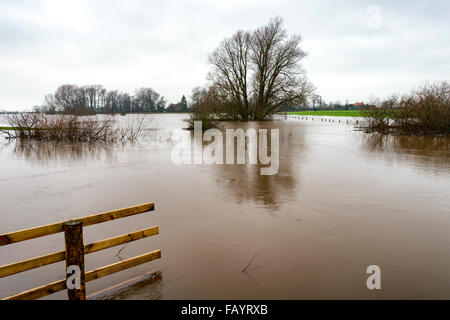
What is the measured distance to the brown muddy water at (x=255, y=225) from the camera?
4395 mm

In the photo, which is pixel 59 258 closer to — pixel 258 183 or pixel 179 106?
pixel 258 183

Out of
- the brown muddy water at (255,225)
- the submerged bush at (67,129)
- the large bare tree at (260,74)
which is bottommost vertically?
the brown muddy water at (255,225)

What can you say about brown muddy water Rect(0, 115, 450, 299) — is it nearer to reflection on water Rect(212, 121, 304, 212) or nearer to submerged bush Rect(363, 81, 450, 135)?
reflection on water Rect(212, 121, 304, 212)

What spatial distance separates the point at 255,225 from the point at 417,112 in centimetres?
2825

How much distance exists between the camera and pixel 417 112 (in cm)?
2786

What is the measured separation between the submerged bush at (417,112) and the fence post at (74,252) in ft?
104

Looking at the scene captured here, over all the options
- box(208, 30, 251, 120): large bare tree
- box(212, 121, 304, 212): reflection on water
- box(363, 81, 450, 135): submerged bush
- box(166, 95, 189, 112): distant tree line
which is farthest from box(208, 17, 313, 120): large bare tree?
box(166, 95, 189, 112): distant tree line

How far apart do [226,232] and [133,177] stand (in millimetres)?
6089

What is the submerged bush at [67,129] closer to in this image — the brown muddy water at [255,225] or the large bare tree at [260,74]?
the brown muddy water at [255,225]

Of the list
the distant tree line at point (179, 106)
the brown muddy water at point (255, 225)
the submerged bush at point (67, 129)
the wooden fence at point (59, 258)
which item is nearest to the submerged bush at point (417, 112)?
the brown muddy water at point (255, 225)

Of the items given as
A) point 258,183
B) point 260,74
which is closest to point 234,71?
point 260,74

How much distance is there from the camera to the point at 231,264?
→ 194 inches

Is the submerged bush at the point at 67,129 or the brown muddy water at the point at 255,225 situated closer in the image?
the brown muddy water at the point at 255,225

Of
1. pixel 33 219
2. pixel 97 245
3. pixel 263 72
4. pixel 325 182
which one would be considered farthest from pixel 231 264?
pixel 263 72
